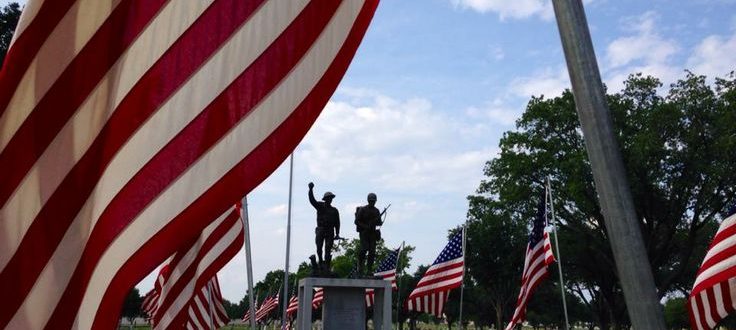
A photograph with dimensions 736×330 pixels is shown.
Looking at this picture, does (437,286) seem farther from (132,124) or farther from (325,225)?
(132,124)

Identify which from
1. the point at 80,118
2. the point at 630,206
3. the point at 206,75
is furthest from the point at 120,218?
the point at 630,206

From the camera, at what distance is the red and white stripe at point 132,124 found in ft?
10.5

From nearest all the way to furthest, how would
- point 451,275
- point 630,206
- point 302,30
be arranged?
point 630,206 < point 302,30 < point 451,275

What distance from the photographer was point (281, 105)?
3.52 meters

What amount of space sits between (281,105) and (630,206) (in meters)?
1.93

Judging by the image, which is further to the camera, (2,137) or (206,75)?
(206,75)

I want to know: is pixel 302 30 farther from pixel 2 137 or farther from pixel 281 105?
pixel 2 137

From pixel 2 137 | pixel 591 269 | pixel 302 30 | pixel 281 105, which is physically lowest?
pixel 2 137

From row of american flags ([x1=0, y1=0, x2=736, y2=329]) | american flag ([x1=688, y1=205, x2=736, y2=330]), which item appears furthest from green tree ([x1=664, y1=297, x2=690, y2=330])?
row of american flags ([x1=0, y1=0, x2=736, y2=329])

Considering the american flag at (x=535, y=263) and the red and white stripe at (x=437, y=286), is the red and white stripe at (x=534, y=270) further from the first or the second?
the red and white stripe at (x=437, y=286)

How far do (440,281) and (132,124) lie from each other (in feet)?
53.5

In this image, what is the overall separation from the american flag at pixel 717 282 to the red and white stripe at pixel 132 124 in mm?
9926

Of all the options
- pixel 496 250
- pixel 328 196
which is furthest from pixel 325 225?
pixel 496 250

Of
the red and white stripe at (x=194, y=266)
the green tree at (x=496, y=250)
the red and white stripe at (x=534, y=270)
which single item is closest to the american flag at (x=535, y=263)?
the red and white stripe at (x=534, y=270)
